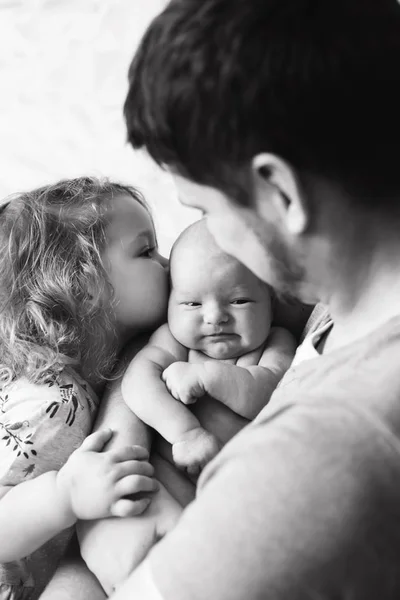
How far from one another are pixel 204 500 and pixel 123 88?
1459mm

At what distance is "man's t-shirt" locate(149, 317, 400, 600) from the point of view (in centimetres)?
49

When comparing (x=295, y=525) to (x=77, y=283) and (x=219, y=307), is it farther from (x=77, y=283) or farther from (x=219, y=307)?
(x=77, y=283)

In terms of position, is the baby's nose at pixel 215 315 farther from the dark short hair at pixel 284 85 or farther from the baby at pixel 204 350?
the dark short hair at pixel 284 85

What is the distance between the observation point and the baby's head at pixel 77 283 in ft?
3.79

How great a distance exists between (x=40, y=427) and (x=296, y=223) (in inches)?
22.8

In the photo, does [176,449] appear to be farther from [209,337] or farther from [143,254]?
[143,254]

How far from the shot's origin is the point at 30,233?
1.19m

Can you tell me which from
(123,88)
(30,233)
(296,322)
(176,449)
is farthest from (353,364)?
(123,88)

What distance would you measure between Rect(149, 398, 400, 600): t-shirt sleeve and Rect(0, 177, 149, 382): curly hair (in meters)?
0.66

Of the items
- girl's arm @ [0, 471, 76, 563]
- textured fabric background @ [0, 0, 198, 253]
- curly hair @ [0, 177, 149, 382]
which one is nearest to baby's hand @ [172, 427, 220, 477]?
girl's arm @ [0, 471, 76, 563]

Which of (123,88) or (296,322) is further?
(123,88)

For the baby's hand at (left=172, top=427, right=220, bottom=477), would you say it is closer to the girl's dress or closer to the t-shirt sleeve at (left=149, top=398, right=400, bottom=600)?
the girl's dress

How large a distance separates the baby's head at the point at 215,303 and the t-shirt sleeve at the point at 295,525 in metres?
0.55

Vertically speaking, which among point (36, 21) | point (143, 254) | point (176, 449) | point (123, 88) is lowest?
point (176, 449)
